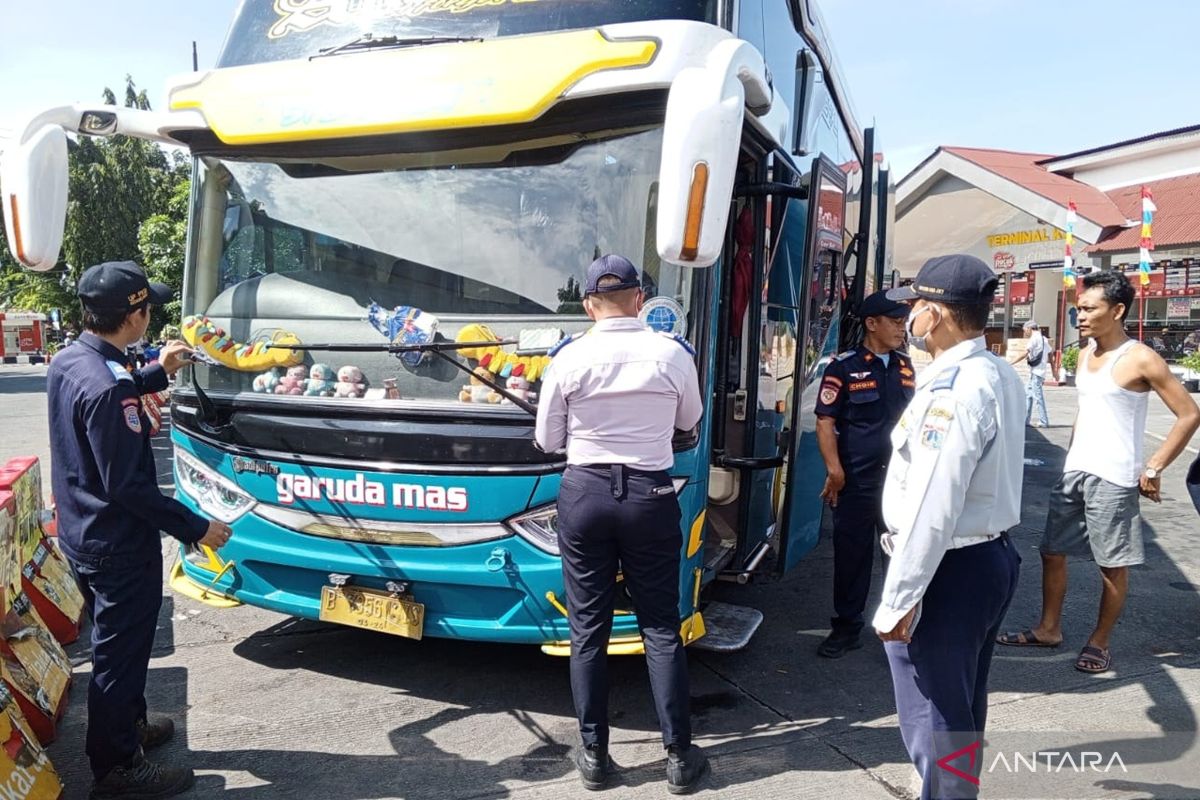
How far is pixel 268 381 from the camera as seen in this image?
3.67 metres

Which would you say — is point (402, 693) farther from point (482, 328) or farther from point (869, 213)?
point (869, 213)

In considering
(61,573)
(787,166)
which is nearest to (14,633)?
(61,573)

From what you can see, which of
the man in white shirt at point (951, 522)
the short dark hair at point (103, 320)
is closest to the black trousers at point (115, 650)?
the short dark hair at point (103, 320)

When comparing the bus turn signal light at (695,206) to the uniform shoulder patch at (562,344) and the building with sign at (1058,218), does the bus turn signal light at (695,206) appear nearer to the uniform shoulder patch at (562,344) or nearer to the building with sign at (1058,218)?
the uniform shoulder patch at (562,344)

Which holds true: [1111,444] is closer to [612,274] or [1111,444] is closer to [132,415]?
[612,274]

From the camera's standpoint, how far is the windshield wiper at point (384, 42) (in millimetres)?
3570

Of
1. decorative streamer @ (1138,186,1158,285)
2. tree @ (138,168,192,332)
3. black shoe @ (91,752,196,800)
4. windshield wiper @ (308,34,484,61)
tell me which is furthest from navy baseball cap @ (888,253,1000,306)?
decorative streamer @ (1138,186,1158,285)

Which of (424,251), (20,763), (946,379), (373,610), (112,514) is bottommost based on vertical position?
(20,763)

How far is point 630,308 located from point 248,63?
2.28 meters

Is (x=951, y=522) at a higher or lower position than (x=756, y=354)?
lower

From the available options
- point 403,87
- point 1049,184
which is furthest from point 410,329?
point 1049,184

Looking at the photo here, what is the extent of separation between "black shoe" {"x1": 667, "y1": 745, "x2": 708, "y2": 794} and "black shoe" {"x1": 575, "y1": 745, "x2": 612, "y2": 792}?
23cm

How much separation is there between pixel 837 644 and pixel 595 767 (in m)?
1.77

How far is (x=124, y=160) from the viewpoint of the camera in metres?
33.7
